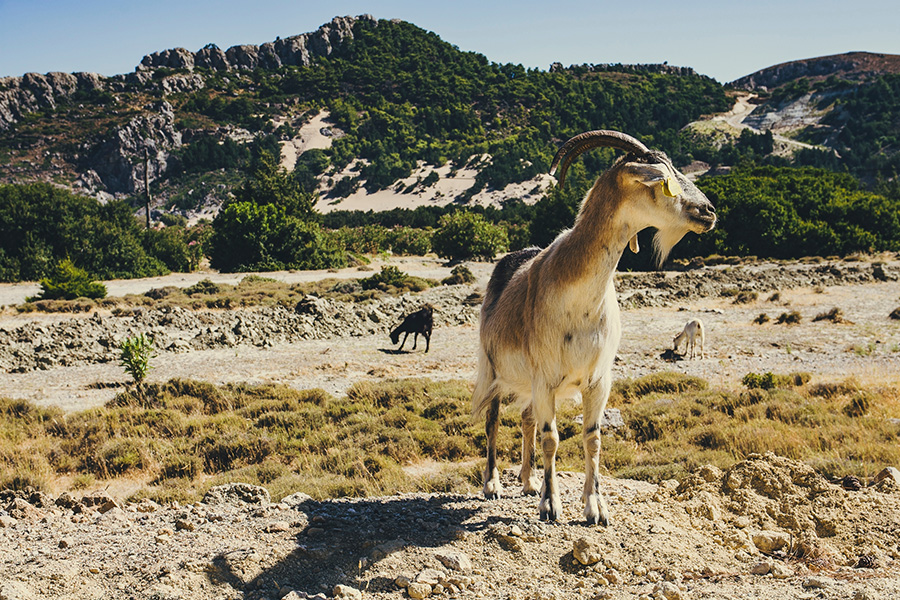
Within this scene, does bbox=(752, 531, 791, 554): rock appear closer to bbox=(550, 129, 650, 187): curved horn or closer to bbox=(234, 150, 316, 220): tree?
bbox=(550, 129, 650, 187): curved horn

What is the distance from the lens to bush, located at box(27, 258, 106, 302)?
88.9 ft

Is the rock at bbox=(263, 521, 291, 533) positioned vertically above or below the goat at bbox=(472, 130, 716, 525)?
below

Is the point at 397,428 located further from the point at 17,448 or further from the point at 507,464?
the point at 17,448

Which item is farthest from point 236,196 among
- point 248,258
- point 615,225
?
point 615,225

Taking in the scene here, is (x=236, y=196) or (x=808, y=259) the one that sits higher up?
(x=236, y=196)

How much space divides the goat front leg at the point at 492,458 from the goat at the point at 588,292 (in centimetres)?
63

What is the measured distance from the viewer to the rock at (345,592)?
4109mm

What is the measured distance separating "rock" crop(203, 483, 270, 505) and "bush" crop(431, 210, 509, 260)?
38.9m

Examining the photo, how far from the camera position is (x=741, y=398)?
37.3 ft

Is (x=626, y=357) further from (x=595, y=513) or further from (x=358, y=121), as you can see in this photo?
(x=358, y=121)

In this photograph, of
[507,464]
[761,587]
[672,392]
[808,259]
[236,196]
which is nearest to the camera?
[761,587]

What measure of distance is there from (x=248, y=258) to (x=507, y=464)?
3687 centimetres

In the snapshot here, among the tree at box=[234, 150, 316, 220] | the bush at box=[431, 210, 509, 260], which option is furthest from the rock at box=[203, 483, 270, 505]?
the tree at box=[234, 150, 316, 220]

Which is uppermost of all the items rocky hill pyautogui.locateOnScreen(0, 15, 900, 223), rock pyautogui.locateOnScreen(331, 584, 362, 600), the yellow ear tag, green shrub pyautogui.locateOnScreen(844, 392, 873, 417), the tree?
rocky hill pyautogui.locateOnScreen(0, 15, 900, 223)
